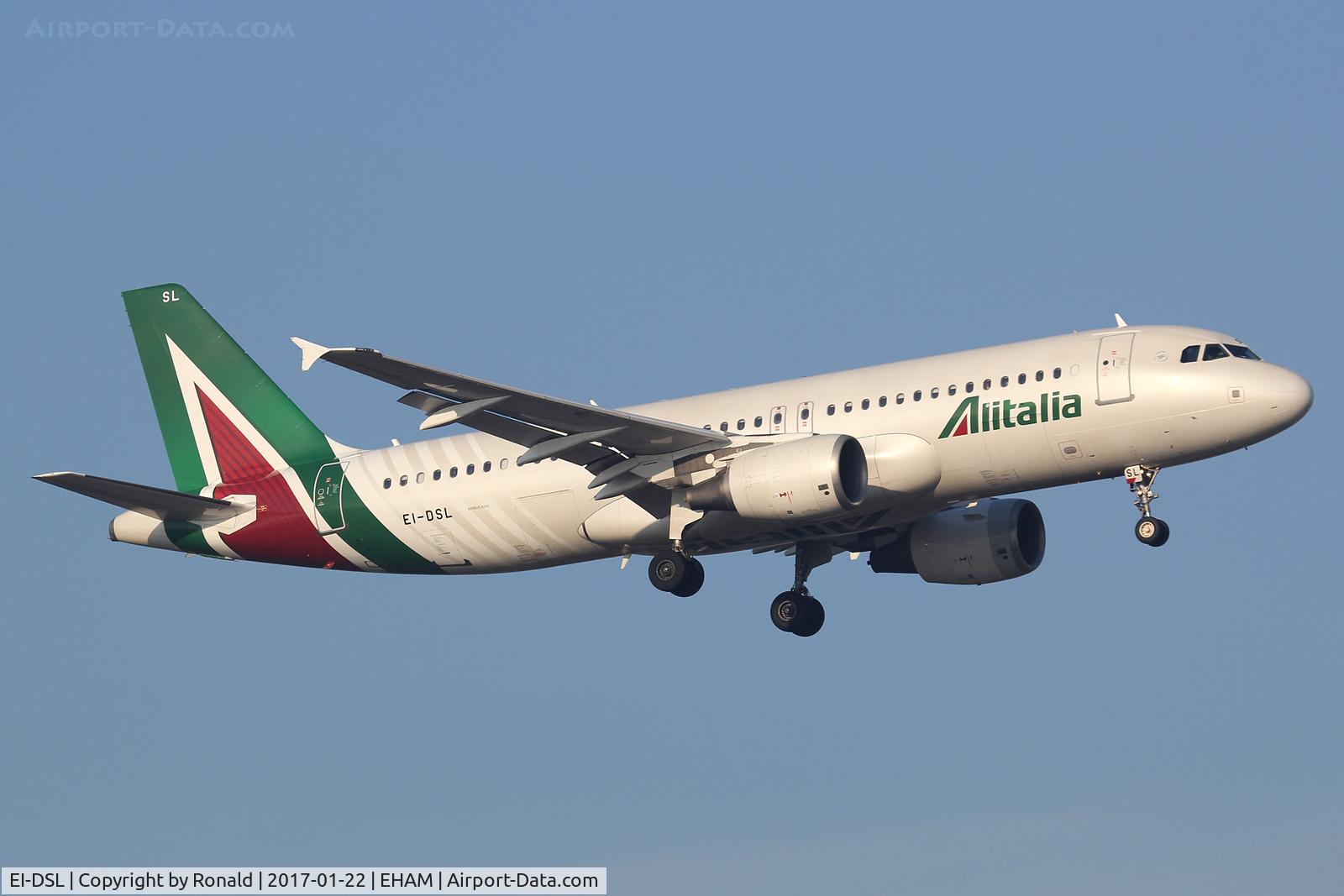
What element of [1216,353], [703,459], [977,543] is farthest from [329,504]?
[1216,353]

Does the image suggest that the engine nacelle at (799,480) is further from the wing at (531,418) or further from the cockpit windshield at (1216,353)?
the cockpit windshield at (1216,353)

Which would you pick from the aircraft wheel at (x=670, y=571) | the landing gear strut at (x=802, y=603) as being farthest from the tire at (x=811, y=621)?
the aircraft wheel at (x=670, y=571)

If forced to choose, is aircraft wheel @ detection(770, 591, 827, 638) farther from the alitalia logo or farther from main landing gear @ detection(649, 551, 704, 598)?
the alitalia logo

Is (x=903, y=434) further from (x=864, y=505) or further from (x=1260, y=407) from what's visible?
(x=1260, y=407)

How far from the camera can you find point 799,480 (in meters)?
42.8

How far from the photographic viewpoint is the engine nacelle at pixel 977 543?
49.3 m

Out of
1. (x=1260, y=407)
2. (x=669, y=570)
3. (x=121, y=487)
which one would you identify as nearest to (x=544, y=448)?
(x=669, y=570)

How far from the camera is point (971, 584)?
49.8m

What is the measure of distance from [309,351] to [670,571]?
35.5 feet

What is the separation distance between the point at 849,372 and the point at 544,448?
7127mm

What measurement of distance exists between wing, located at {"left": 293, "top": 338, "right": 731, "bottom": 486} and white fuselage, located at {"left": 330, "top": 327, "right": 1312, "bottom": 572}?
4.48ft

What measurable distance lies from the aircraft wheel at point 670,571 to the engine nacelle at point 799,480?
8.80 ft

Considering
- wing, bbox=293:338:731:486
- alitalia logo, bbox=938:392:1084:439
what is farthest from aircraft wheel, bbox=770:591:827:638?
alitalia logo, bbox=938:392:1084:439

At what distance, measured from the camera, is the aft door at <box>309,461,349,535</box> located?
49.8 m
